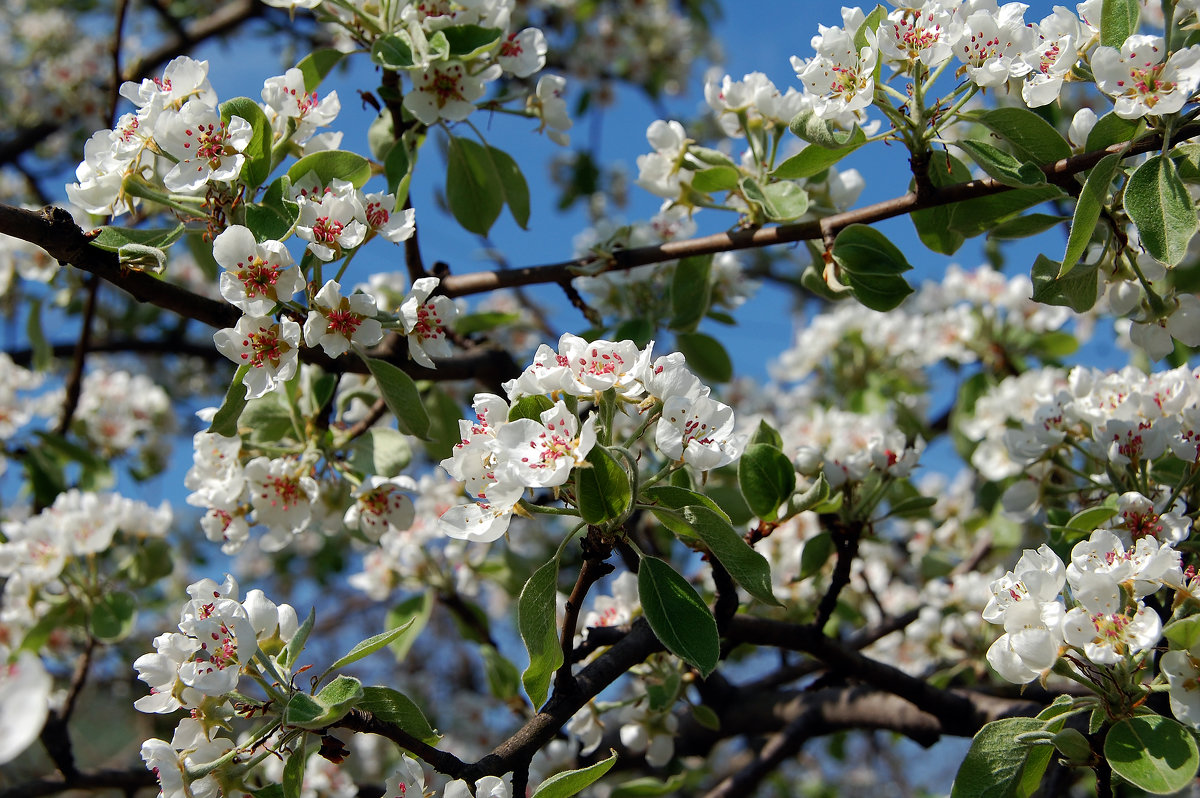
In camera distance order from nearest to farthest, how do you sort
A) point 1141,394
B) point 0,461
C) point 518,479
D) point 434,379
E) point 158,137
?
point 518,479, point 158,137, point 1141,394, point 434,379, point 0,461

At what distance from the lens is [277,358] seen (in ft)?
4.82

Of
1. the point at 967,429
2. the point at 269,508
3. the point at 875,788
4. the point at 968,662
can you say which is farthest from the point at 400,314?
the point at 875,788

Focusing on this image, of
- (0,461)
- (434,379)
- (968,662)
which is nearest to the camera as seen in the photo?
(434,379)

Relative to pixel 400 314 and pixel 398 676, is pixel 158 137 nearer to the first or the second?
pixel 400 314

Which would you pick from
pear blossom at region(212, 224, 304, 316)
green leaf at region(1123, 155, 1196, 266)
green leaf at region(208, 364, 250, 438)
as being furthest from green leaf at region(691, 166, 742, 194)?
green leaf at region(208, 364, 250, 438)

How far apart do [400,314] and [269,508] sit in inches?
22.9

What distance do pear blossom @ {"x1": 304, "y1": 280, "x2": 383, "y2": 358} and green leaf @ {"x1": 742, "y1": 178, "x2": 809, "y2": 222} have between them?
2.40 feet

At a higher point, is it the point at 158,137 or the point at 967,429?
the point at 967,429

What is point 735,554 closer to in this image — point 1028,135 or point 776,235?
point 776,235

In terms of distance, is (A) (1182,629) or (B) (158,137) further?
(B) (158,137)

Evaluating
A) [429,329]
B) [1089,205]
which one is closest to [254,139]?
[429,329]

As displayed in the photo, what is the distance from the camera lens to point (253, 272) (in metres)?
1.38

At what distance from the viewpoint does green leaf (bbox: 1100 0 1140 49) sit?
1.44m

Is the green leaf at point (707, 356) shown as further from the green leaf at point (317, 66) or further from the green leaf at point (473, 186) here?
the green leaf at point (317, 66)
